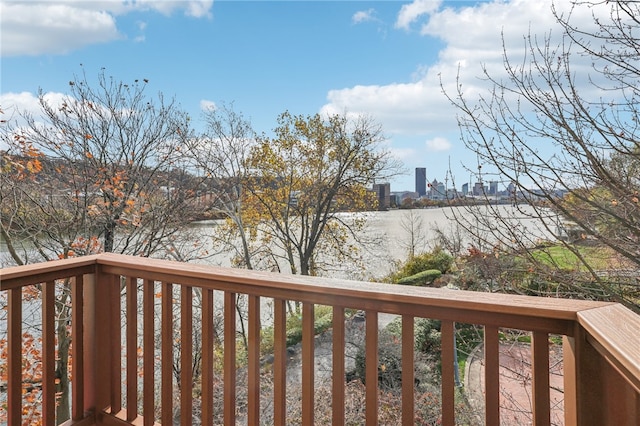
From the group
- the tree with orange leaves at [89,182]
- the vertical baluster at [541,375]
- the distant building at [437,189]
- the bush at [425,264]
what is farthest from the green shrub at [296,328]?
the vertical baluster at [541,375]

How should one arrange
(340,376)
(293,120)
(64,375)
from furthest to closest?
(293,120), (64,375), (340,376)

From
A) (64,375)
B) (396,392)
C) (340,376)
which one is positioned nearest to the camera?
(340,376)

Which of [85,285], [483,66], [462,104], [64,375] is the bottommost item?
[64,375]

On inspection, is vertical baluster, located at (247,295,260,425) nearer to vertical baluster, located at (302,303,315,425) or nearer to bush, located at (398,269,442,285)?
vertical baluster, located at (302,303,315,425)

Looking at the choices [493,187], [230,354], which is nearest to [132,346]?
[230,354]

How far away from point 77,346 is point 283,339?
3.72ft

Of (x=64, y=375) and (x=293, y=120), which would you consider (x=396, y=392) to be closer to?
(x=64, y=375)

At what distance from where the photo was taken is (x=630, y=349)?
74cm

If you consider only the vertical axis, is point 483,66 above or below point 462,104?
above

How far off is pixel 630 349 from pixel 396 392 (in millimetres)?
5287

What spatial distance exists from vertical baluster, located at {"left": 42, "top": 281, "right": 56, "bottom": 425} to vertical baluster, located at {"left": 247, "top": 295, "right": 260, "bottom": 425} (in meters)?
0.95

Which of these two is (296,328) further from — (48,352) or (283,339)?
(283,339)

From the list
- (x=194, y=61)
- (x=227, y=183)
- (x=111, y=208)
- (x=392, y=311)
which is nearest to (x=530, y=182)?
(x=392, y=311)

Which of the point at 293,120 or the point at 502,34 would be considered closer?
the point at 502,34
